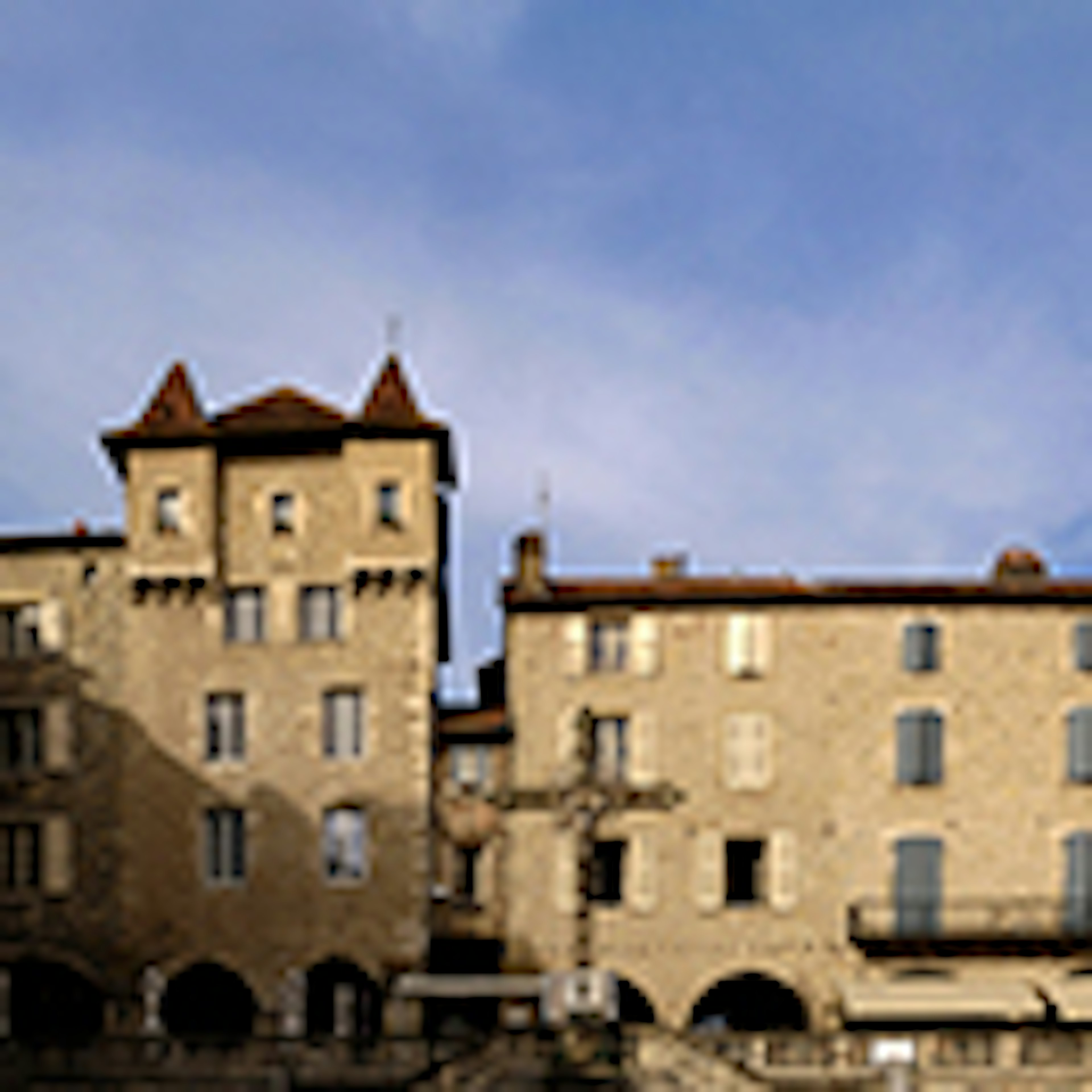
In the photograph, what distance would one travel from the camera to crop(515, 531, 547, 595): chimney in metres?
30.4

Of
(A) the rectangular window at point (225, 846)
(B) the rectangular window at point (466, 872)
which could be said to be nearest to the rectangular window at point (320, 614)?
(A) the rectangular window at point (225, 846)

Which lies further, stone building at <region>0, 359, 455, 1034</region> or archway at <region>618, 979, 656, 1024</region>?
archway at <region>618, 979, 656, 1024</region>

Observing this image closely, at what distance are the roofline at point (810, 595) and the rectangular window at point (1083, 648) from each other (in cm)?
65

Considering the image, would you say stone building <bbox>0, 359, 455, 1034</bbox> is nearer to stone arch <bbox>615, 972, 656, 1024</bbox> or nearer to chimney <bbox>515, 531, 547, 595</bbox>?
chimney <bbox>515, 531, 547, 595</bbox>

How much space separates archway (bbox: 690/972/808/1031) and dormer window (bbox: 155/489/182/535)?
16751 mm

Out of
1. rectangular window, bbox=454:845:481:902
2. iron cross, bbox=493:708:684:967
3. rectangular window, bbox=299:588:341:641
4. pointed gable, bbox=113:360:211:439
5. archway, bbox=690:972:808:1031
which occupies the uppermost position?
pointed gable, bbox=113:360:211:439

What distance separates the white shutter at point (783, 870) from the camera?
29000mm

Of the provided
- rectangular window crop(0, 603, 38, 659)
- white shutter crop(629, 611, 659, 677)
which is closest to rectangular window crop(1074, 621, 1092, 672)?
white shutter crop(629, 611, 659, 677)

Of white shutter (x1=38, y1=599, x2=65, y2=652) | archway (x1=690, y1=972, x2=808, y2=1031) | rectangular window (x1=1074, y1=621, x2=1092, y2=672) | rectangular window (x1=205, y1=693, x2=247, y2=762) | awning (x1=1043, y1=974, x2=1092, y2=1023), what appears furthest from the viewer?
archway (x1=690, y1=972, x2=808, y2=1031)

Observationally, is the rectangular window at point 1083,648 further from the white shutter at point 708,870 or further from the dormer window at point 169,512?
the dormer window at point 169,512

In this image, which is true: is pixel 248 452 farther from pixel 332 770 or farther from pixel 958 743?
pixel 958 743

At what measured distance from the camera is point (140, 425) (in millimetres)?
31203

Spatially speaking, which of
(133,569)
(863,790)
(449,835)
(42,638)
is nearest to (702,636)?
(863,790)

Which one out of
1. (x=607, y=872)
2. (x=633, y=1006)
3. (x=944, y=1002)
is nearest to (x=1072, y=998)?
(x=944, y=1002)
